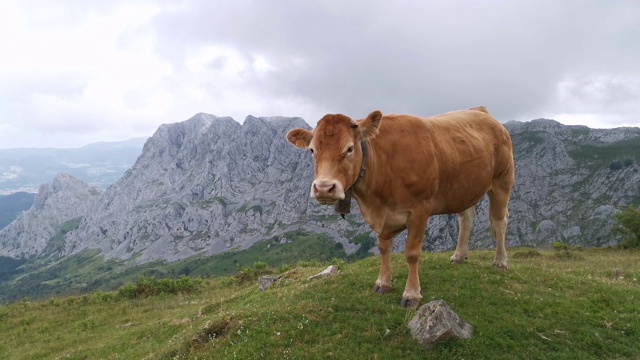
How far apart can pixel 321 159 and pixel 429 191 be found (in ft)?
10.4

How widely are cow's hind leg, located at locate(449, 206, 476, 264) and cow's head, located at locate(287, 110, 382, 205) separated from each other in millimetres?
6181

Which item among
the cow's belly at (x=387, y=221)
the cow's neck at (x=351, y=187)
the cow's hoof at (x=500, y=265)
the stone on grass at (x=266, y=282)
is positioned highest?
the cow's neck at (x=351, y=187)

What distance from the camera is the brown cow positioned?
26.8ft

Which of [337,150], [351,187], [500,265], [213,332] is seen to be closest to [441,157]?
[351,187]

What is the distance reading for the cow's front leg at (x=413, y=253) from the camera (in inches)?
372

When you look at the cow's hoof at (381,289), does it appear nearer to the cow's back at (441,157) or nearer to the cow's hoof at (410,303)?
the cow's hoof at (410,303)

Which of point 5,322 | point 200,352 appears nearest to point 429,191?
point 200,352

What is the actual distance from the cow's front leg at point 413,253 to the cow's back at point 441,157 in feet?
1.92

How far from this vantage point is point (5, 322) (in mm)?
22375

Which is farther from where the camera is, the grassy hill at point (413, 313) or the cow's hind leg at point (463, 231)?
the cow's hind leg at point (463, 231)

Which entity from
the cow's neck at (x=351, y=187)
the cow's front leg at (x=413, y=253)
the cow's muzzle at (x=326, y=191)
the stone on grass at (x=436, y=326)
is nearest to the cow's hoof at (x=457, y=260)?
the cow's front leg at (x=413, y=253)

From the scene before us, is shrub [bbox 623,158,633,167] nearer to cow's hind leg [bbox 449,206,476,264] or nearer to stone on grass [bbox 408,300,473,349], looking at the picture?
cow's hind leg [bbox 449,206,476,264]

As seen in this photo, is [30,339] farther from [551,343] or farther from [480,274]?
[551,343]

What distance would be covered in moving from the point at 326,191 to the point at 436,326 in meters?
3.90
